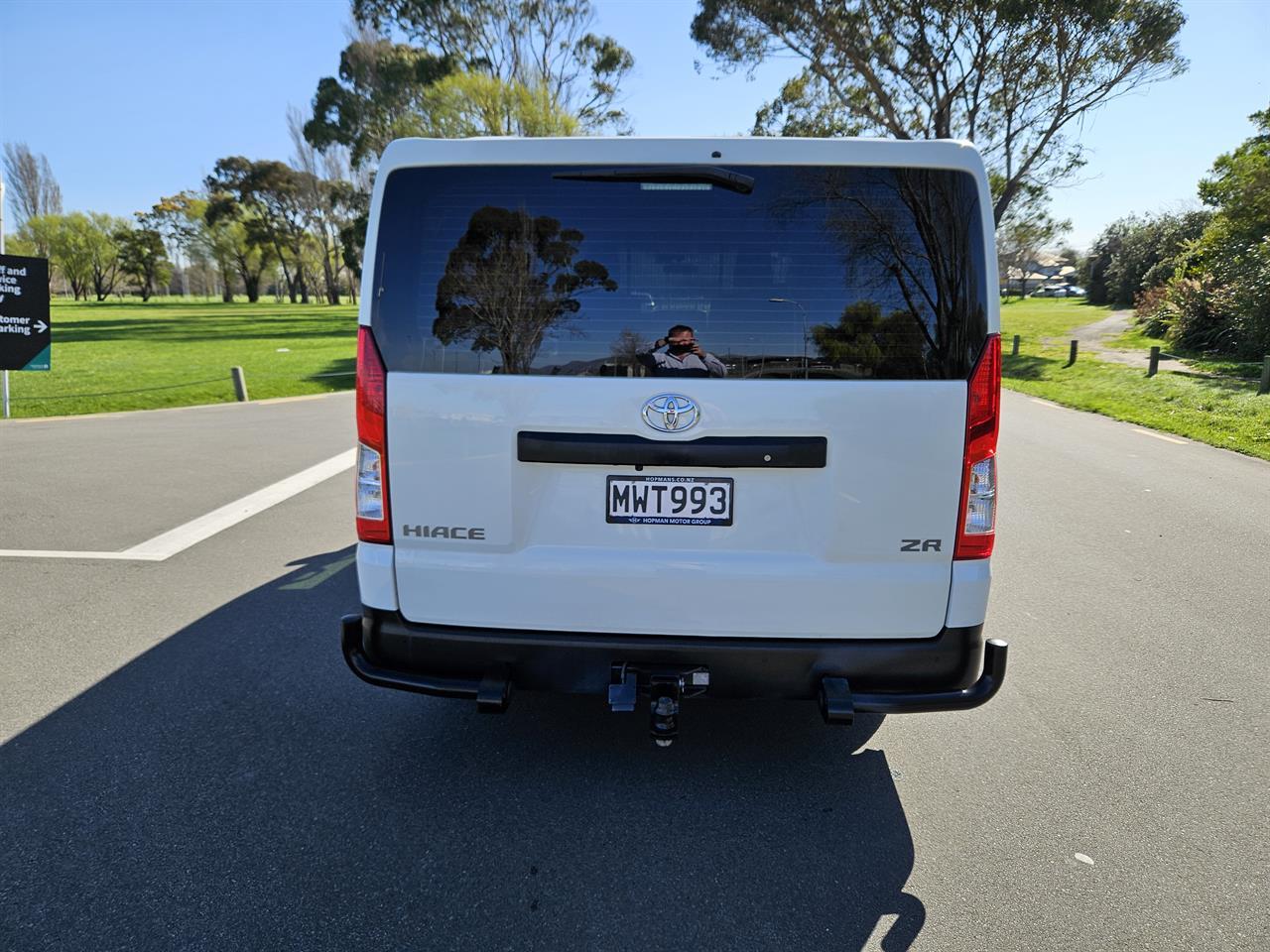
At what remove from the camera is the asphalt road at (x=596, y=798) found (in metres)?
2.43

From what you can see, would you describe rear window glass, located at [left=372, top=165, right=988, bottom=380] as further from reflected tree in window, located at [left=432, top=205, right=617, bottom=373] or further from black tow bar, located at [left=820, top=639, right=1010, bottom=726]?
black tow bar, located at [left=820, top=639, right=1010, bottom=726]

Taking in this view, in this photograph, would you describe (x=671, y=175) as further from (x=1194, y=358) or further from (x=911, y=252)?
(x=1194, y=358)

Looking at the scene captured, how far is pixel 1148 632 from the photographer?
480 cm

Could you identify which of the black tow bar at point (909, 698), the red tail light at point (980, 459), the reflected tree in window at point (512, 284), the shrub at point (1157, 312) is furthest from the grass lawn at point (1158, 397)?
the reflected tree in window at point (512, 284)

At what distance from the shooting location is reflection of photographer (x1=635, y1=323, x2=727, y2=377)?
8.86ft

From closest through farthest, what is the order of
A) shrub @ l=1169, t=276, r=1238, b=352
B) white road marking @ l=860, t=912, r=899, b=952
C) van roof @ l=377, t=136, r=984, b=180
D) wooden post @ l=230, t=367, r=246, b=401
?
1. white road marking @ l=860, t=912, r=899, b=952
2. van roof @ l=377, t=136, r=984, b=180
3. wooden post @ l=230, t=367, r=246, b=401
4. shrub @ l=1169, t=276, r=1238, b=352

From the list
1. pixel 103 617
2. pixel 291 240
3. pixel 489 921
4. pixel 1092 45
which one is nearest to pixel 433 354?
pixel 489 921

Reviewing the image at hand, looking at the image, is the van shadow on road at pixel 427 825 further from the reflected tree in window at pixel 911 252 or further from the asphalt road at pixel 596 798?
the reflected tree in window at pixel 911 252

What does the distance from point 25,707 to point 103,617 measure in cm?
121

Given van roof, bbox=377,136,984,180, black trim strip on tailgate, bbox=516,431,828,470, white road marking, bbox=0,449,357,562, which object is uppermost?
van roof, bbox=377,136,984,180

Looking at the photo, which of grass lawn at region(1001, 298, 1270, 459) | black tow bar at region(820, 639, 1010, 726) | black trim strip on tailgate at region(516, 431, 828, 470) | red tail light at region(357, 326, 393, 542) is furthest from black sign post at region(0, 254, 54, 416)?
grass lawn at region(1001, 298, 1270, 459)

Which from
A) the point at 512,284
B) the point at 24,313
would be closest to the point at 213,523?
the point at 512,284

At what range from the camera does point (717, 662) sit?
2842mm

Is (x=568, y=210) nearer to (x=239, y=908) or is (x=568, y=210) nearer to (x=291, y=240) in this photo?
(x=239, y=908)
